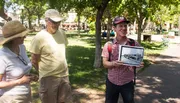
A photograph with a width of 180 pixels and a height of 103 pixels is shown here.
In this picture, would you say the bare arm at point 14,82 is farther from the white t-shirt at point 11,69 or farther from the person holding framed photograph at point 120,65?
the person holding framed photograph at point 120,65

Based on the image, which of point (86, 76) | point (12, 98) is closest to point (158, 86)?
point (86, 76)

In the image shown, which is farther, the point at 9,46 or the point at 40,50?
the point at 40,50

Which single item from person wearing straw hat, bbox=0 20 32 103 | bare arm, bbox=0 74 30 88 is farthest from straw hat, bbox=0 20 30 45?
bare arm, bbox=0 74 30 88

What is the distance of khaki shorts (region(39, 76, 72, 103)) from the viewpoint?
186 inches

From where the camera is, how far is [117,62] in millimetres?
3990

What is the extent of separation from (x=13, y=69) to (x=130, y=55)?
5.18 feet

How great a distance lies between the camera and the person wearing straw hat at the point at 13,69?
3182 millimetres

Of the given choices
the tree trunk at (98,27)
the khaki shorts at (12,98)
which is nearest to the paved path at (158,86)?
the tree trunk at (98,27)

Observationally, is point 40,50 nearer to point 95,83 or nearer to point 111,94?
point 111,94

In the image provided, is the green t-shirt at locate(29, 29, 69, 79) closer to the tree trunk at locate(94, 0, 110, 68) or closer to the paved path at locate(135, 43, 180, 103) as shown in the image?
the paved path at locate(135, 43, 180, 103)

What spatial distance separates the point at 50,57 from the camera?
4617 millimetres

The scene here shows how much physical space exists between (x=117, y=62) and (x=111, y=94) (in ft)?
1.98

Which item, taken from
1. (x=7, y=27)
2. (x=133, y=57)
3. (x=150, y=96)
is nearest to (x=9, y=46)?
(x=7, y=27)

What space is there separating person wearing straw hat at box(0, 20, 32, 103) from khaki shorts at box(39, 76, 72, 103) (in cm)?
132
